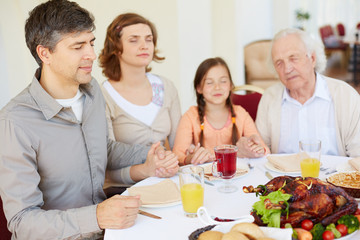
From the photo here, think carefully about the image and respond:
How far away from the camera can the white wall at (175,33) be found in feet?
9.87

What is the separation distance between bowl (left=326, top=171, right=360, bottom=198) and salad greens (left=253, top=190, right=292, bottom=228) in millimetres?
300

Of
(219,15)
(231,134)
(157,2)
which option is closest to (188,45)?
(157,2)

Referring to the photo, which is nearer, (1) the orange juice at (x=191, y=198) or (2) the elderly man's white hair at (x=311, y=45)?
(1) the orange juice at (x=191, y=198)

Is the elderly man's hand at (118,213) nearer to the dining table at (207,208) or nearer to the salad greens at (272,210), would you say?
the dining table at (207,208)

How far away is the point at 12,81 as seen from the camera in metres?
3.08

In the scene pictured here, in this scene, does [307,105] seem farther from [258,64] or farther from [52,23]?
[258,64]

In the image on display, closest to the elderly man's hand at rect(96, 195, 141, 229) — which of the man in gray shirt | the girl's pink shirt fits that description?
the man in gray shirt

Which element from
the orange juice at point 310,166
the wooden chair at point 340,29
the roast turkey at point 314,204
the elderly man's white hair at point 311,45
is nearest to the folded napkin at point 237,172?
the orange juice at point 310,166

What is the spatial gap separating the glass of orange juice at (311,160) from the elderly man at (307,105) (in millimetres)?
729

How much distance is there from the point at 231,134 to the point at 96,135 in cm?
94

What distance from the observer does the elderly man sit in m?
2.11

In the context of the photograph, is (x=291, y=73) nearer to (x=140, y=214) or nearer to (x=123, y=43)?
(x=123, y=43)

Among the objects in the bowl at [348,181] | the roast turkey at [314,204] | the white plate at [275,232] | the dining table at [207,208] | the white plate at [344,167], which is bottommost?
the dining table at [207,208]

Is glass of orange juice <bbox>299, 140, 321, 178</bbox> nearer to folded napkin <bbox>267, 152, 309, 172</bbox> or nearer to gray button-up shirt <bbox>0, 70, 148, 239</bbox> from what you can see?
folded napkin <bbox>267, 152, 309, 172</bbox>
